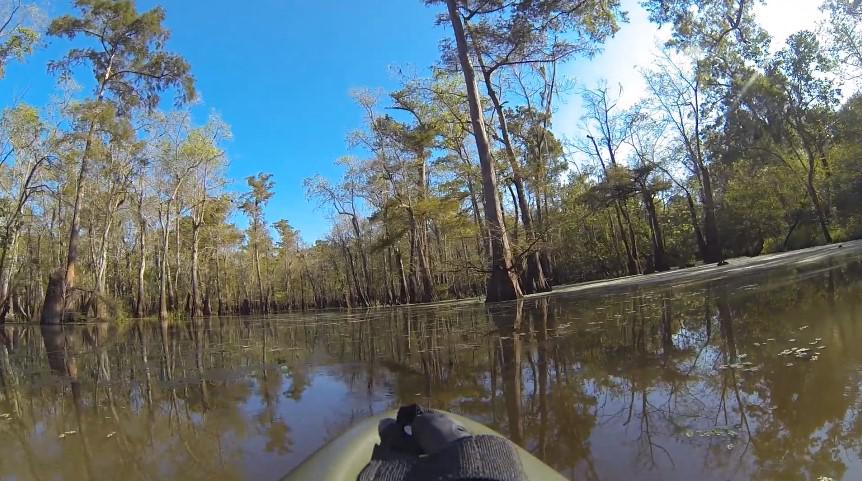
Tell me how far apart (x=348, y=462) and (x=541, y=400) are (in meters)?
1.55

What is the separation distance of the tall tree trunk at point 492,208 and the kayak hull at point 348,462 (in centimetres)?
907

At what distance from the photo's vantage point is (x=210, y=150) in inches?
1008

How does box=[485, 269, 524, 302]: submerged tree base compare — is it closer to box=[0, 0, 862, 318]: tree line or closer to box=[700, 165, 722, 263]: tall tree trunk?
box=[0, 0, 862, 318]: tree line

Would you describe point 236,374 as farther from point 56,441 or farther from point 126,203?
point 126,203

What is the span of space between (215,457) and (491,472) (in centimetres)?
175

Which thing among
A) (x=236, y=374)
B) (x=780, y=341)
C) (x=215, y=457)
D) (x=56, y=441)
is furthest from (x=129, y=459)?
(x=780, y=341)

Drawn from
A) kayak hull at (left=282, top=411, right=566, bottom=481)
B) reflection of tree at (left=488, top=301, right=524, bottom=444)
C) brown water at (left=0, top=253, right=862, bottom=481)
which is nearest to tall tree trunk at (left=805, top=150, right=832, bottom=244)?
brown water at (left=0, top=253, right=862, bottom=481)

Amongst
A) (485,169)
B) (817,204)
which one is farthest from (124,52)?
(817,204)

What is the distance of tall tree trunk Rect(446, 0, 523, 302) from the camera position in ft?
34.2

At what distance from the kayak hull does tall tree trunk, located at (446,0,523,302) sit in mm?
9071

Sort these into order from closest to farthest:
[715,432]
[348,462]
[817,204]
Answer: [348,462] → [715,432] → [817,204]

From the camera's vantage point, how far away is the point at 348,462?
1.10 meters

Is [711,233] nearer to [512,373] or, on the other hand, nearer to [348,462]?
[512,373]

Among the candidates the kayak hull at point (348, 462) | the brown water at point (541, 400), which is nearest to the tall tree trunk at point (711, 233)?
the brown water at point (541, 400)
